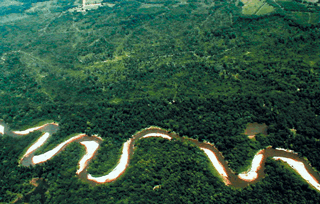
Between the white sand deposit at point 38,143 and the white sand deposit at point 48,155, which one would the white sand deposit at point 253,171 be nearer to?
the white sand deposit at point 48,155

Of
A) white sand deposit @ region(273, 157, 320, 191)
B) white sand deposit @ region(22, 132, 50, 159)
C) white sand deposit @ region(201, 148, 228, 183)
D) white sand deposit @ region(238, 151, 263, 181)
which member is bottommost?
white sand deposit @ region(22, 132, 50, 159)

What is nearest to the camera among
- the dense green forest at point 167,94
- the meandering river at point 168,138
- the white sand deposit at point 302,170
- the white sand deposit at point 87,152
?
the white sand deposit at point 302,170

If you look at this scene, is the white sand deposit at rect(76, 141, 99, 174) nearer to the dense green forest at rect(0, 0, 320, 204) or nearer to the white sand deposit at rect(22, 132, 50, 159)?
the dense green forest at rect(0, 0, 320, 204)

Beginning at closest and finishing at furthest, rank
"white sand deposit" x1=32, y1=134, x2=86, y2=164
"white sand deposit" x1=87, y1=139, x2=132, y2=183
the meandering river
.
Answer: the meandering river, "white sand deposit" x1=87, y1=139, x2=132, y2=183, "white sand deposit" x1=32, y1=134, x2=86, y2=164

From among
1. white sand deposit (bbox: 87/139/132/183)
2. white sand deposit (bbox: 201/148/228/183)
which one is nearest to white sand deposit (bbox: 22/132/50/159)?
white sand deposit (bbox: 87/139/132/183)

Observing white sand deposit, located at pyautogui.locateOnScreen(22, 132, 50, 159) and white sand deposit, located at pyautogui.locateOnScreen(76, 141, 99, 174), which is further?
white sand deposit, located at pyautogui.locateOnScreen(22, 132, 50, 159)

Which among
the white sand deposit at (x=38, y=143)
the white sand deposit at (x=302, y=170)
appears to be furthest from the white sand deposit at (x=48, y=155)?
the white sand deposit at (x=302, y=170)

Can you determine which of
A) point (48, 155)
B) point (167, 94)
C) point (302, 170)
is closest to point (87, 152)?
point (48, 155)

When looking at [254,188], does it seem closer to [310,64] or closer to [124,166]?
[124,166]
